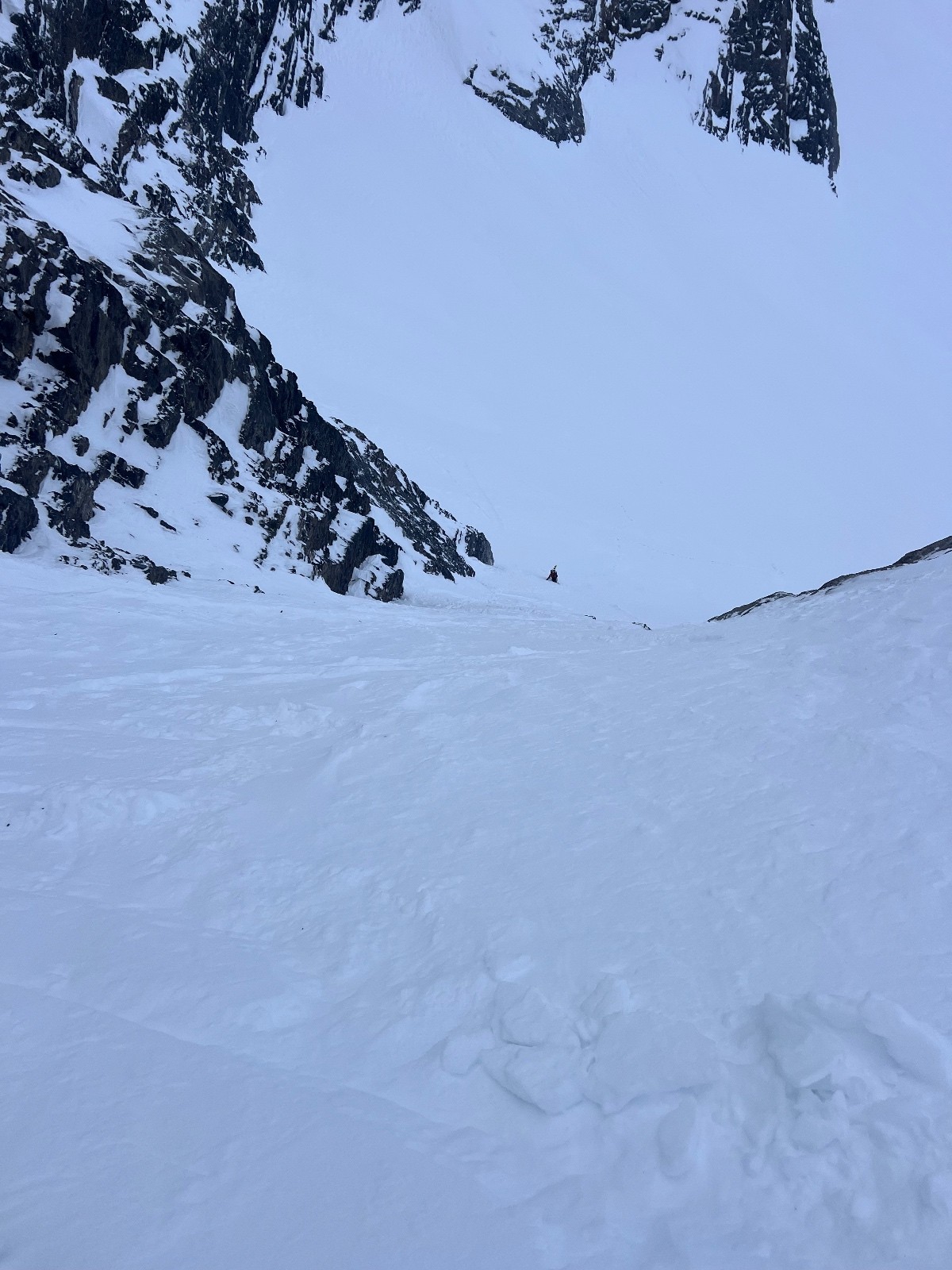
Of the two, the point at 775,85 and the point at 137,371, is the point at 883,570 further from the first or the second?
the point at 775,85

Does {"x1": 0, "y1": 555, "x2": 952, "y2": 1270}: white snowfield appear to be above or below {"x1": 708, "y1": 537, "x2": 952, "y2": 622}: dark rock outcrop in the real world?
below

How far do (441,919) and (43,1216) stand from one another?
2.36 meters

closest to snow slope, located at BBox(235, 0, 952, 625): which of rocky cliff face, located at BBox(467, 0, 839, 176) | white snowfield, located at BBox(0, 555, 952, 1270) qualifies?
rocky cliff face, located at BBox(467, 0, 839, 176)

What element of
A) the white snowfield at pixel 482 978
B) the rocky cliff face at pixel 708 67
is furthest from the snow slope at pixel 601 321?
the white snowfield at pixel 482 978

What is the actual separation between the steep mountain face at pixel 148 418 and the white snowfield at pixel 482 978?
1004cm

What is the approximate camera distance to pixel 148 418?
2002cm

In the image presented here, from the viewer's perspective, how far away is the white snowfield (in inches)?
123

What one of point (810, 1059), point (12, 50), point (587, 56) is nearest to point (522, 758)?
point (810, 1059)

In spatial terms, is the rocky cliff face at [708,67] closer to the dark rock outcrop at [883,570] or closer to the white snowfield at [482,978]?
the dark rock outcrop at [883,570]

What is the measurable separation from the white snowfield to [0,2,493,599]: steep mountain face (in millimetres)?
10039

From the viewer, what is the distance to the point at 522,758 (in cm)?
712

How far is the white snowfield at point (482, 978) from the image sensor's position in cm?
312

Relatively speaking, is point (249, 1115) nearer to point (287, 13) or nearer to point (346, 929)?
point (346, 929)

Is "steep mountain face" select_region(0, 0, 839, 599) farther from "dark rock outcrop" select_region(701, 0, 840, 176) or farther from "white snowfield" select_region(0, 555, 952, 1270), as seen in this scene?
"dark rock outcrop" select_region(701, 0, 840, 176)
